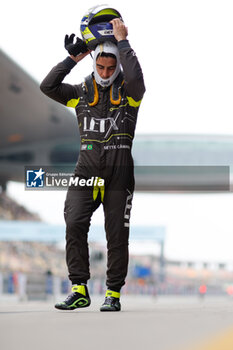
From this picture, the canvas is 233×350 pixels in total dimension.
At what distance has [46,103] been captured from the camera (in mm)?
18219

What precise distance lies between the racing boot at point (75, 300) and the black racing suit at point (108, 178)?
35 millimetres

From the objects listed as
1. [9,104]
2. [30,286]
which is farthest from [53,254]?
[30,286]

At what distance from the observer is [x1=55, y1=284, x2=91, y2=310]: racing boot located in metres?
2.66

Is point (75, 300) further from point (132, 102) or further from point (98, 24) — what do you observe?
point (98, 24)

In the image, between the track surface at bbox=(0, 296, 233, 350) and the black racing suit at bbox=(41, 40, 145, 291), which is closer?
the track surface at bbox=(0, 296, 233, 350)

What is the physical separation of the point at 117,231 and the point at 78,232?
0.16 meters

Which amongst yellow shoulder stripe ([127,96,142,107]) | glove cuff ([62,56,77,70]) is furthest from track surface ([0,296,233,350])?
glove cuff ([62,56,77,70])

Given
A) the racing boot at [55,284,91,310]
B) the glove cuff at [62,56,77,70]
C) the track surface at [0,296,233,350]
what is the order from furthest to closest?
the glove cuff at [62,56,77,70]
the racing boot at [55,284,91,310]
the track surface at [0,296,233,350]

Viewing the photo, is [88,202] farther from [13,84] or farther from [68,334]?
[13,84]

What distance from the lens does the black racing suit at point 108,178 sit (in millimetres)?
2686

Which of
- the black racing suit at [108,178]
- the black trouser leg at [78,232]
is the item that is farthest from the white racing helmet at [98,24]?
the black trouser leg at [78,232]

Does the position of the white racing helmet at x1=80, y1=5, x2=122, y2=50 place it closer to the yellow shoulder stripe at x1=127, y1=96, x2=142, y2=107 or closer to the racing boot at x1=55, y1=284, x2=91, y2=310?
the yellow shoulder stripe at x1=127, y1=96, x2=142, y2=107

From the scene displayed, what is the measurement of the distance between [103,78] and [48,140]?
56.4 feet

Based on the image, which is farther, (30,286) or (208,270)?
(208,270)
